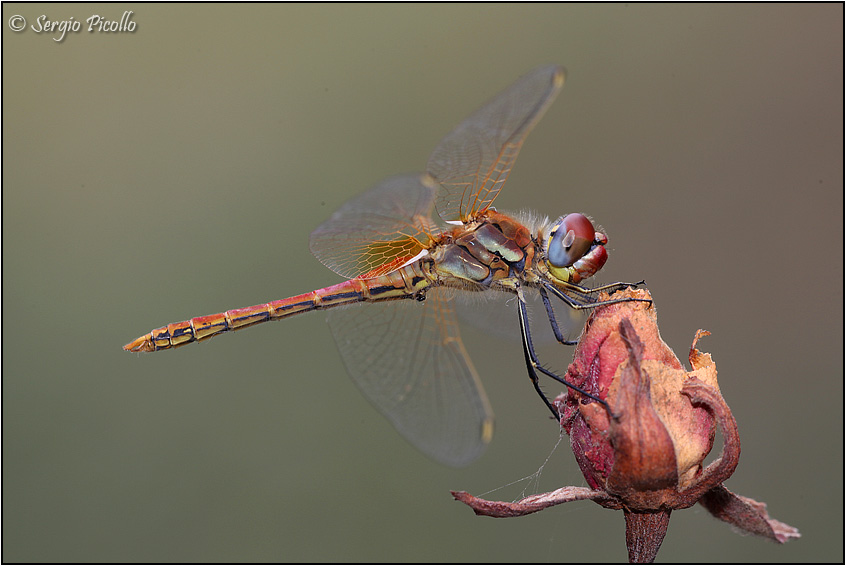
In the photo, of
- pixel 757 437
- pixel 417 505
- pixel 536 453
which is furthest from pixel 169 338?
pixel 757 437

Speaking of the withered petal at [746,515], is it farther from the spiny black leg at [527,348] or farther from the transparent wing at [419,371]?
the transparent wing at [419,371]

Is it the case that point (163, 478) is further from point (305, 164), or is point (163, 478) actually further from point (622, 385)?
point (622, 385)

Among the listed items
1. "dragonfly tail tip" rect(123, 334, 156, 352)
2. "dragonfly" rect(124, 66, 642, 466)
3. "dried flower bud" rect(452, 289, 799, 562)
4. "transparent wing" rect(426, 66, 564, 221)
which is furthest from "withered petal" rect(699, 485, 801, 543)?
"dragonfly tail tip" rect(123, 334, 156, 352)

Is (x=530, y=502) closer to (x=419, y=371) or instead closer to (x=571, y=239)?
(x=571, y=239)

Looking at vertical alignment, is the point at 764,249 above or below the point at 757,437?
above

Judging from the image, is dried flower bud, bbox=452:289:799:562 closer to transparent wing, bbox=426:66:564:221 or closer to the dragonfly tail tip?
transparent wing, bbox=426:66:564:221

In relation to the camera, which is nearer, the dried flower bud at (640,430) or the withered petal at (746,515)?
the dried flower bud at (640,430)

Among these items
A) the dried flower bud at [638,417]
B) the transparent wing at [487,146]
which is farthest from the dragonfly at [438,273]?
the dried flower bud at [638,417]
